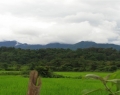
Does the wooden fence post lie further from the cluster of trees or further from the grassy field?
the cluster of trees

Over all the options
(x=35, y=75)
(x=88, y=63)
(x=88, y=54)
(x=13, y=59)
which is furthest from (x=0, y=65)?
(x=35, y=75)

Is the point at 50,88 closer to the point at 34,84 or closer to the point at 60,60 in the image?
the point at 34,84

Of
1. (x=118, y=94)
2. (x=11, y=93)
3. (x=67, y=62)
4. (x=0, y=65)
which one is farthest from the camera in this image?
(x=67, y=62)

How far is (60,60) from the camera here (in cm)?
3116

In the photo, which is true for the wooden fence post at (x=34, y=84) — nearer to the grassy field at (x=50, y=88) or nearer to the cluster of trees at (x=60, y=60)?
the grassy field at (x=50, y=88)

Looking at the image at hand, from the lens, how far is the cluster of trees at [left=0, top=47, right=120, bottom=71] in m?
26.6

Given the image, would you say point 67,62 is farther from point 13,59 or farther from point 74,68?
point 13,59

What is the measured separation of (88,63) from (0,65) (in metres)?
9.55

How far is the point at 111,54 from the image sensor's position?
3997cm

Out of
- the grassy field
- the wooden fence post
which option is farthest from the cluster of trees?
the wooden fence post

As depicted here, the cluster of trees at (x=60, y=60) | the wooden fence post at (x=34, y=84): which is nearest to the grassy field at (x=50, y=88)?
the wooden fence post at (x=34, y=84)

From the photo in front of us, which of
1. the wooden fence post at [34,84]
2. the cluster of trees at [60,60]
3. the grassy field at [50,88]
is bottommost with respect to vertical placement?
the cluster of trees at [60,60]

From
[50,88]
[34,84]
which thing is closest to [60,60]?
[50,88]

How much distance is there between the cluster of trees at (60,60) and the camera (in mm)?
26594
